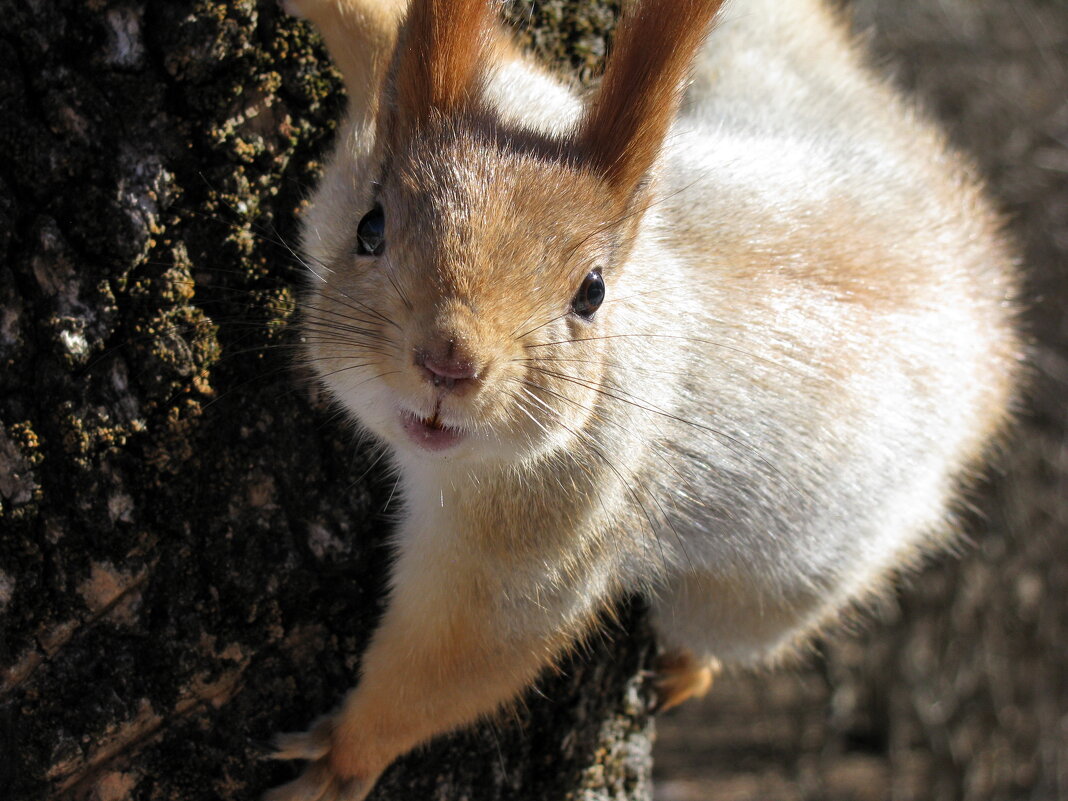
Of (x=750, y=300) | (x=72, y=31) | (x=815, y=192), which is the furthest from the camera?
(x=815, y=192)

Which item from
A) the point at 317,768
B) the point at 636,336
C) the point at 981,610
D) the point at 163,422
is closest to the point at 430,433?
the point at 636,336

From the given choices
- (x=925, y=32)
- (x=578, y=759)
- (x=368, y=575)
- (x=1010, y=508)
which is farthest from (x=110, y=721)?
(x=925, y=32)

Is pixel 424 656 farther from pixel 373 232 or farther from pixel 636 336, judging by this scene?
pixel 373 232

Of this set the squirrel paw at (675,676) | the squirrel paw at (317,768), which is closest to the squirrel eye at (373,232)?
the squirrel paw at (317,768)

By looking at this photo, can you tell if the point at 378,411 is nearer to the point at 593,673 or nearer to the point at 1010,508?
the point at 593,673

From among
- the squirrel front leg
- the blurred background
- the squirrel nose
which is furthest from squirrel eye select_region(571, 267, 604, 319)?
the blurred background

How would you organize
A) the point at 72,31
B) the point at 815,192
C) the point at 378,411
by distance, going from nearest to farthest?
the point at 378,411 < the point at 72,31 < the point at 815,192

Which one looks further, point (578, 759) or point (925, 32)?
point (925, 32)
